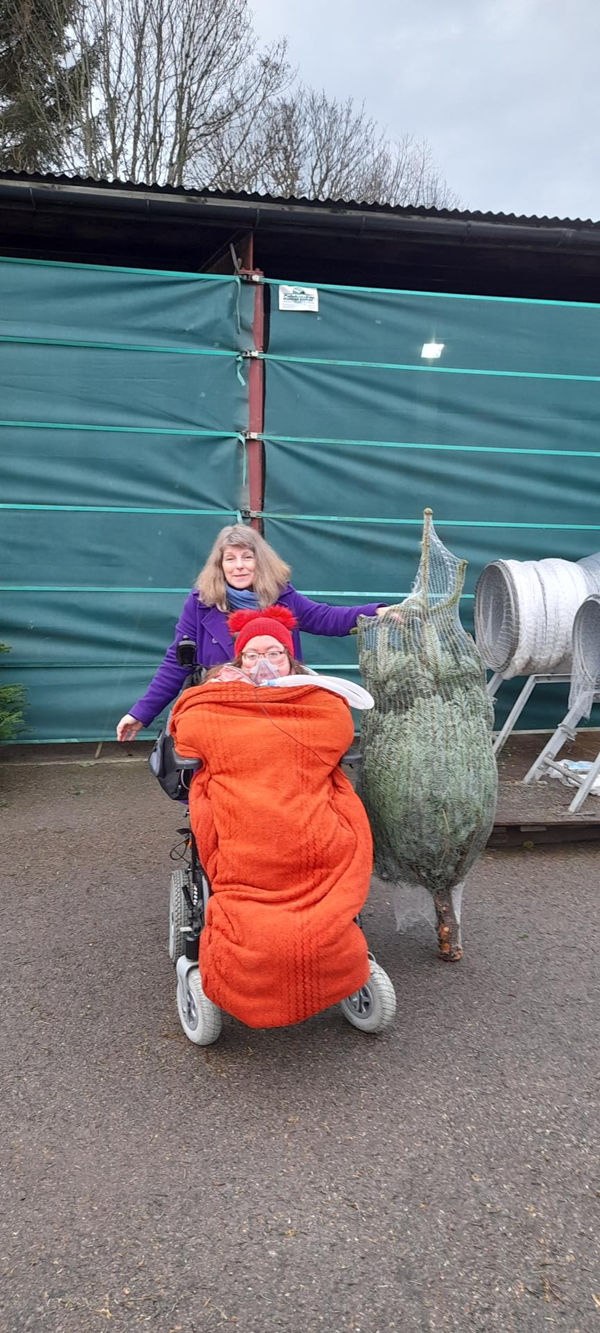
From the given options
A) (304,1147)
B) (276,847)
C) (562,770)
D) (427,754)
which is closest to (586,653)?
(562,770)

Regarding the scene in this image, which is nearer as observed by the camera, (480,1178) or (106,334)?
(480,1178)

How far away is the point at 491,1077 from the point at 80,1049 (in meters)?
1.22

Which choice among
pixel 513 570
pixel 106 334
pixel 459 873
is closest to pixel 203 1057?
pixel 459 873

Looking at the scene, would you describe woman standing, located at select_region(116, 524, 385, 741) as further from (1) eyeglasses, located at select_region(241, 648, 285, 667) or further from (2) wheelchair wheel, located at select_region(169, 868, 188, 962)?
(2) wheelchair wheel, located at select_region(169, 868, 188, 962)

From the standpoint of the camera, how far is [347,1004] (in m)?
2.85

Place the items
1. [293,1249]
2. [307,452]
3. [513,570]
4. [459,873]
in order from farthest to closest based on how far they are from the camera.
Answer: [307,452], [513,570], [459,873], [293,1249]

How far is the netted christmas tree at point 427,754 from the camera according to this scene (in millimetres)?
3057

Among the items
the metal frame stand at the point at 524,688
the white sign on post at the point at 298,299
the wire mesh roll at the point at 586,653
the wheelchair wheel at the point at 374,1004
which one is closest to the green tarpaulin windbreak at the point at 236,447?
the white sign on post at the point at 298,299

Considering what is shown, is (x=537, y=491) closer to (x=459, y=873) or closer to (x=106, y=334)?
(x=106, y=334)

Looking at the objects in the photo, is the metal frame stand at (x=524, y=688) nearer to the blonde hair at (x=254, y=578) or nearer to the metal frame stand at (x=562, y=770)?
the metal frame stand at (x=562, y=770)

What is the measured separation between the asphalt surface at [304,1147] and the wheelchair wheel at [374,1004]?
58mm

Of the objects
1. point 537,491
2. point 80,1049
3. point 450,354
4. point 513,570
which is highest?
point 450,354

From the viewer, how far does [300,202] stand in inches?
218

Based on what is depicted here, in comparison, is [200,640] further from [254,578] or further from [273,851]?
[273,851]
